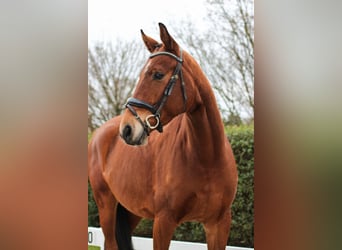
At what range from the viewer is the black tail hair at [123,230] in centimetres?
214

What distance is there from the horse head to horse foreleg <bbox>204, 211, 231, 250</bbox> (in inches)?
15.8

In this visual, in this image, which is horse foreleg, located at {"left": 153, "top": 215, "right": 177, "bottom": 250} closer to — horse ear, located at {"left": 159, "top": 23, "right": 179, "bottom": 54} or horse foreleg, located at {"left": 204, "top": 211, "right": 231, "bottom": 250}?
horse foreleg, located at {"left": 204, "top": 211, "right": 231, "bottom": 250}

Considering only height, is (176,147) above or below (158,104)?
below

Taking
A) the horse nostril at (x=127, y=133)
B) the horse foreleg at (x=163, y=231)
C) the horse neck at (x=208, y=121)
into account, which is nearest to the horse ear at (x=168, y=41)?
the horse neck at (x=208, y=121)

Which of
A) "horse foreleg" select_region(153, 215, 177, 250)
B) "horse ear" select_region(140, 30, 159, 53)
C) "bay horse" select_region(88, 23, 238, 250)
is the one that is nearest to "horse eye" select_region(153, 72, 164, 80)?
"bay horse" select_region(88, 23, 238, 250)

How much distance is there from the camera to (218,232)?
6.26 ft

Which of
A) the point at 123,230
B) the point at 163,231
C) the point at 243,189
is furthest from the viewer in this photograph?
the point at 123,230

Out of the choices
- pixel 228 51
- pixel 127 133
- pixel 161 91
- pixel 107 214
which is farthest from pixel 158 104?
pixel 107 214

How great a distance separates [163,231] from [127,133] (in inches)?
15.7

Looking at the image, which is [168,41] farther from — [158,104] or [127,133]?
[127,133]

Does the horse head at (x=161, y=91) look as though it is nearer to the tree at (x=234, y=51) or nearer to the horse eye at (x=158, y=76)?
the horse eye at (x=158, y=76)

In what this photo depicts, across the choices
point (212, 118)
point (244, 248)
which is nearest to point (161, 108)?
point (212, 118)
